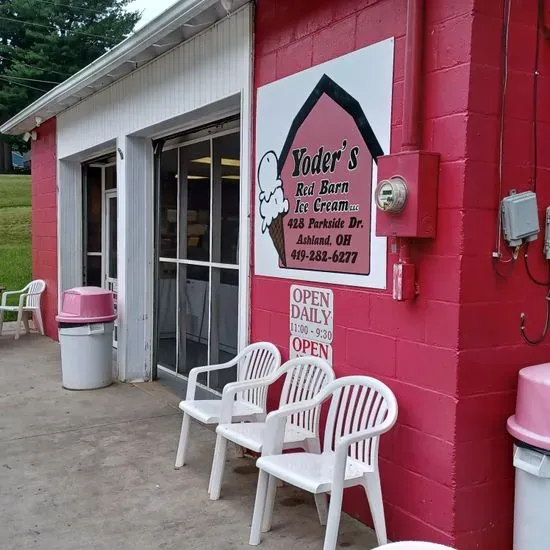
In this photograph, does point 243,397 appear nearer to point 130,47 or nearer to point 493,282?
point 493,282

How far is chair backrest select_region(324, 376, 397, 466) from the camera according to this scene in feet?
10.2

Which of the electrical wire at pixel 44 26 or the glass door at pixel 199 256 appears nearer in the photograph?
the glass door at pixel 199 256

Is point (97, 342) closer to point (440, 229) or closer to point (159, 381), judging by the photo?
point (159, 381)

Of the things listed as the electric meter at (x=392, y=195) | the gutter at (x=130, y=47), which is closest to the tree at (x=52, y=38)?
the gutter at (x=130, y=47)

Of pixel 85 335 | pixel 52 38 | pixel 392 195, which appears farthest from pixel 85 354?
pixel 52 38

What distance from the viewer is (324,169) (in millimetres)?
3695

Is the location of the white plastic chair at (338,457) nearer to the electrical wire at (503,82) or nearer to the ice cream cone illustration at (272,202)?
the electrical wire at (503,82)

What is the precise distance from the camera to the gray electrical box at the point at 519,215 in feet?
9.52

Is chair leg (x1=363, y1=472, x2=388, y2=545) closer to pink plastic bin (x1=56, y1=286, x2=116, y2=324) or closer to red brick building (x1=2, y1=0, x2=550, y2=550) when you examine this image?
red brick building (x1=2, y1=0, x2=550, y2=550)

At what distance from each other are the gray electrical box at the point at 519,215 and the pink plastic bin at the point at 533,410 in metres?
0.64

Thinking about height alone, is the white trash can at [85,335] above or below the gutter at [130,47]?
below

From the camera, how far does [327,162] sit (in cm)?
368

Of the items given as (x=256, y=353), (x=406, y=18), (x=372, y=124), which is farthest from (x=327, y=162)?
(x=256, y=353)

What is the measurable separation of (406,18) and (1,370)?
19.4 ft
